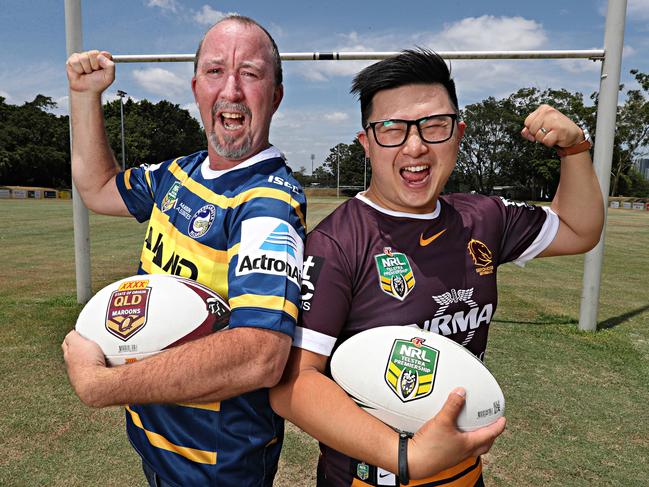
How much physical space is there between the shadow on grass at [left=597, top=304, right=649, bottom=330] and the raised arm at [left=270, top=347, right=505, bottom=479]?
210 inches

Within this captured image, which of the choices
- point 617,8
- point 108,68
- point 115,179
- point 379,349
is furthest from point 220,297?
point 617,8

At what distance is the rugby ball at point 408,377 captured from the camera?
1.32 metres

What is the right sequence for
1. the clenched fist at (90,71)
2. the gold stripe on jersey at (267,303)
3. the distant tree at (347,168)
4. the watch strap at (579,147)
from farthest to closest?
the distant tree at (347,168)
the clenched fist at (90,71)
the watch strap at (579,147)
the gold stripe on jersey at (267,303)

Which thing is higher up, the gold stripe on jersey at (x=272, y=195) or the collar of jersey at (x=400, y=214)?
the gold stripe on jersey at (x=272, y=195)

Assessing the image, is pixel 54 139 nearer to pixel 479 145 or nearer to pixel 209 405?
pixel 479 145

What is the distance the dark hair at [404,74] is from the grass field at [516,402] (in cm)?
226

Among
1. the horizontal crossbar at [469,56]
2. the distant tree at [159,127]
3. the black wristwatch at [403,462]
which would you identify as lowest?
the black wristwatch at [403,462]

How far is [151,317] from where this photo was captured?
1487mm

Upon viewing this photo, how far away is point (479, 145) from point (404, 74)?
5522 centimetres

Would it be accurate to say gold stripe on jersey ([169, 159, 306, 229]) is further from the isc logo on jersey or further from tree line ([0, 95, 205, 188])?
tree line ([0, 95, 205, 188])

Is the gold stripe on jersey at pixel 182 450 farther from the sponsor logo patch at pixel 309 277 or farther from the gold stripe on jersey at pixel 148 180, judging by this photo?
the gold stripe on jersey at pixel 148 180

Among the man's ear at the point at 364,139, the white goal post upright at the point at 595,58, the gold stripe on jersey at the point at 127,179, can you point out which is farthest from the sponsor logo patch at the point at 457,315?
the white goal post upright at the point at 595,58

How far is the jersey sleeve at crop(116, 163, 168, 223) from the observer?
2.06 meters

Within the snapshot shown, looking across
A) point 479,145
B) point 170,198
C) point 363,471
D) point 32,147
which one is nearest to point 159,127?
point 32,147
